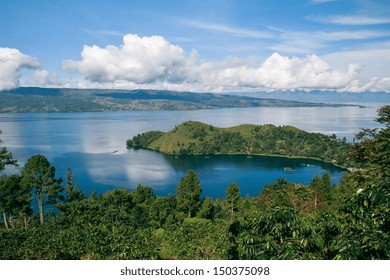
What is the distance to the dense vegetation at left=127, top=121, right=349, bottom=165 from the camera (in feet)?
325

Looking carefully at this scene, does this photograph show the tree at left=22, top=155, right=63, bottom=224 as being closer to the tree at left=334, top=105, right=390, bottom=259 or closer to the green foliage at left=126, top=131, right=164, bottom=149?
the tree at left=334, top=105, right=390, bottom=259

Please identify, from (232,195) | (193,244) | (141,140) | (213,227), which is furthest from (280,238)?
(141,140)

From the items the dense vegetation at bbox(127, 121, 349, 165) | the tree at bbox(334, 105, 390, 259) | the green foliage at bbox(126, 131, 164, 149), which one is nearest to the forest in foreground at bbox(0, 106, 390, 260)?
the tree at bbox(334, 105, 390, 259)

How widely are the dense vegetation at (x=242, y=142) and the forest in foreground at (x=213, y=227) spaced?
76.2 m

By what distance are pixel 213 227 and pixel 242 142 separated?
10098 cm

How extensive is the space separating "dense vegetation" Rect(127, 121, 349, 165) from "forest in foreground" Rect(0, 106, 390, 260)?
7621cm

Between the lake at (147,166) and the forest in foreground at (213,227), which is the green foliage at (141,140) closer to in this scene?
the lake at (147,166)

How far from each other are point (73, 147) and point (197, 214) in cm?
7296

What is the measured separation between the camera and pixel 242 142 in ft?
371

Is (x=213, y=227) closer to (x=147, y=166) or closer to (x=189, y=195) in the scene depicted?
(x=189, y=195)

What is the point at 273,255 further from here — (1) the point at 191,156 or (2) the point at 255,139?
(2) the point at 255,139

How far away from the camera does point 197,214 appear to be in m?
26.0

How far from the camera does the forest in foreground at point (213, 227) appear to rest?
2721 mm
